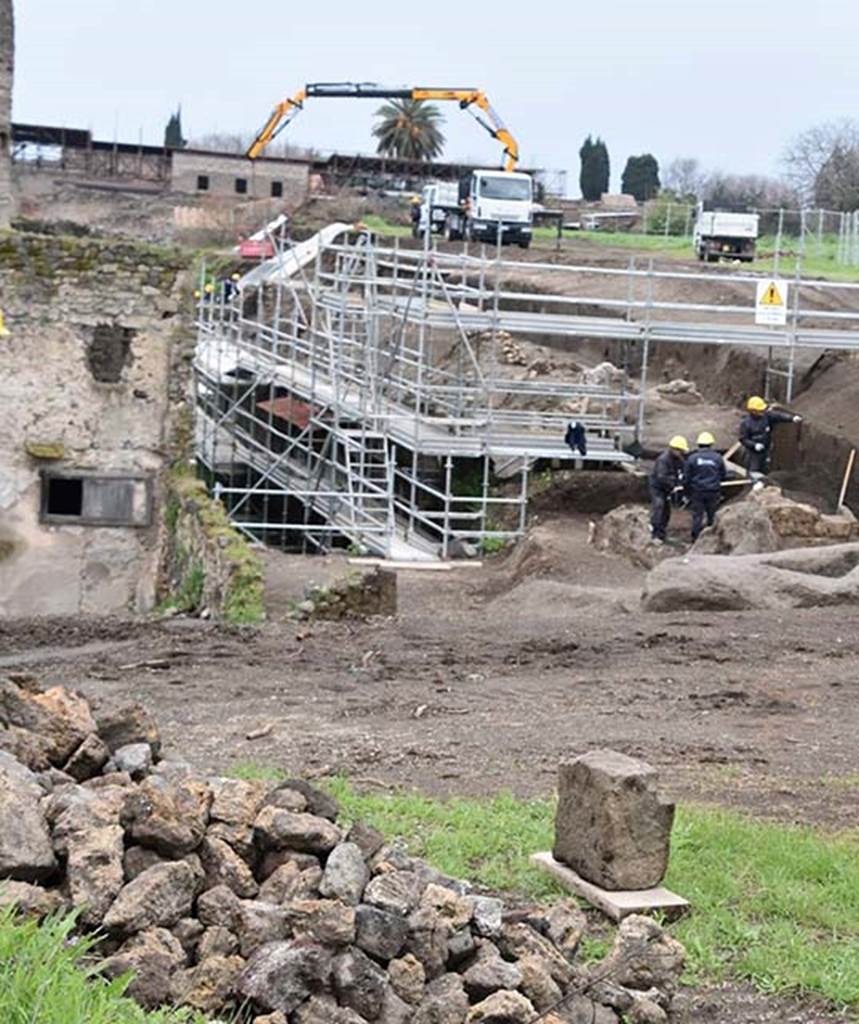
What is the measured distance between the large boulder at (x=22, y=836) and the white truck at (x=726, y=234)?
3716 centimetres

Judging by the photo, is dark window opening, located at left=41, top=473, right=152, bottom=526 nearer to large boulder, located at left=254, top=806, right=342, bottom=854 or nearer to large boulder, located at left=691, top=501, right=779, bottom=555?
large boulder, located at left=691, top=501, right=779, bottom=555

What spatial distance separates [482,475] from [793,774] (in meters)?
13.6

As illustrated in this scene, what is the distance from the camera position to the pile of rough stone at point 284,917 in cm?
470

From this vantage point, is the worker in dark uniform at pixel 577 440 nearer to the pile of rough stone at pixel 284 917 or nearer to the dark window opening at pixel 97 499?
the dark window opening at pixel 97 499

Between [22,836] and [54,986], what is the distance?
56.8 inches

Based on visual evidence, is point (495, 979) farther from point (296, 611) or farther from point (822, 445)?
point (822, 445)

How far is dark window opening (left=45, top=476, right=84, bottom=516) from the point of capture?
19359 mm

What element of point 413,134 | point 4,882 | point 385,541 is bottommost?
point 385,541

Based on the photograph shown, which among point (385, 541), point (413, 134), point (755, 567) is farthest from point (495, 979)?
point (413, 134)

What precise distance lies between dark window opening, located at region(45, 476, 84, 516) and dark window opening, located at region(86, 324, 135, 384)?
1.29m

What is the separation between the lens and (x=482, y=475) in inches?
869

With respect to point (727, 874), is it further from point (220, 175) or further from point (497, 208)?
point (220, 175)

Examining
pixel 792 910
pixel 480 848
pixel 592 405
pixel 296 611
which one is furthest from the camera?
pixel 592 405

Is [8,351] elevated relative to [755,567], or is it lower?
elevated
